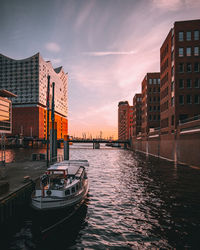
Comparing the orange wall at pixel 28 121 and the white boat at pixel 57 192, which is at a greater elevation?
the orange wall at pixel 28 121

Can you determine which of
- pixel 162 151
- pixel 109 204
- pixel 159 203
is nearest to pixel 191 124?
pixel 162 151

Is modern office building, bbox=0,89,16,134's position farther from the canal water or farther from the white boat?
the canal water

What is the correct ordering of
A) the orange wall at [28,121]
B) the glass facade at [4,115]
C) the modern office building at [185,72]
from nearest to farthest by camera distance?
the glass facade at [4,115] → the modern office building at [185,72] → the orange wall at [28,121]

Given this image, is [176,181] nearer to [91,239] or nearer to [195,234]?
[195,234]

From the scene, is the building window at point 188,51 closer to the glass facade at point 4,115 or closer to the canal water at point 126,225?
the canal water at point 126,225

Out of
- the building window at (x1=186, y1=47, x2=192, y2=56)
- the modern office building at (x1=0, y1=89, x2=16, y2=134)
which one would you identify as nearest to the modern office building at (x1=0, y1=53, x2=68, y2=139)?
the modern office building at (x1=0, y1=89, x2=16, y2=134)

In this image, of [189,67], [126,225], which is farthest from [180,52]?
[126,225]

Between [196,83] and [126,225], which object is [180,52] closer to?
[196,83]

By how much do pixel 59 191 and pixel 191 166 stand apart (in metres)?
31.7

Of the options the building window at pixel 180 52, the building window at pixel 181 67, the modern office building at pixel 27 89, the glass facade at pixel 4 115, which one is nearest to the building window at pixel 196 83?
the building window at pixel 181 67

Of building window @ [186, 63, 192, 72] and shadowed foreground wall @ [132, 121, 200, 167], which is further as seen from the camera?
building window @ [186, 63, 192, 72]

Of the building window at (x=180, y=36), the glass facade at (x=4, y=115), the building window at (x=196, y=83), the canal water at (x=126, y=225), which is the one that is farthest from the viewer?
the building window at (x=180, y=36)

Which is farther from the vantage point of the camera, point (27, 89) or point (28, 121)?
point (27, 89)

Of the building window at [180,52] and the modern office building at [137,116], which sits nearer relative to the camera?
the building window at [180,52]
